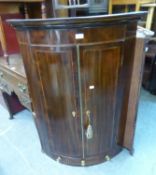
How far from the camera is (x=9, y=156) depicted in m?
1.76

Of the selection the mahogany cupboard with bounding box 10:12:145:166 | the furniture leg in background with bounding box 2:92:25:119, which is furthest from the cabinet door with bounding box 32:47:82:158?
the furniture leg in background with bounding box 2:92:25:119

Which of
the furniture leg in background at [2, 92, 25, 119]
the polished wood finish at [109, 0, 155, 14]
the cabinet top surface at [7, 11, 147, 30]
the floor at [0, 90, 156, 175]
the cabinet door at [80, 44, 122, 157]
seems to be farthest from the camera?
the polished wood finish at [109, 0, 155, 14]

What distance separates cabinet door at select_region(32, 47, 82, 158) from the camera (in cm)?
112

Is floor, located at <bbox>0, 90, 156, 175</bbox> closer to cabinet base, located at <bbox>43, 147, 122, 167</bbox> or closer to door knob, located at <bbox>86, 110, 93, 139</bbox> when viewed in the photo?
cabinet base, located at <bbox>43, 147, 122, 167</bbox>

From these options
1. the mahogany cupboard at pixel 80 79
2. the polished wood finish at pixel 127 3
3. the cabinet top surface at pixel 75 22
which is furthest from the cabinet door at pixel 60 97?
the polished wood finish at pixel 127 3

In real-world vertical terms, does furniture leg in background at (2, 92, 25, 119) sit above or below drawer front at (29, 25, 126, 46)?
below

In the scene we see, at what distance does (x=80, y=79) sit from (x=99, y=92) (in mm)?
179

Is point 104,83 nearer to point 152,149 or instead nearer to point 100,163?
point 100,163

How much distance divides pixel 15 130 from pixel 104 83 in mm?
1389

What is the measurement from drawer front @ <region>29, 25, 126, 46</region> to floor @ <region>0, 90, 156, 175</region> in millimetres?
1141

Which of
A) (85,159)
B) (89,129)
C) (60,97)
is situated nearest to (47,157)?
(85,159)

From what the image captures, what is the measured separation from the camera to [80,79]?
117 cm

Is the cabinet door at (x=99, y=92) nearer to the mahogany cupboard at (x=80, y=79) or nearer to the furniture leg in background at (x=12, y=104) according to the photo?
the mahogany cupboard at (x=80, y=79)

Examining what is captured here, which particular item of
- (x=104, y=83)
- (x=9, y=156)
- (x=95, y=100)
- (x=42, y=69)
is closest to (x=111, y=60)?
(x=104, y=83)
